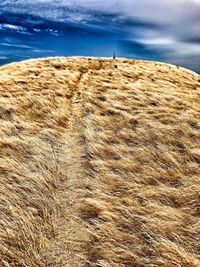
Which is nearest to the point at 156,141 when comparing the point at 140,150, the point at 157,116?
the point at 140,150

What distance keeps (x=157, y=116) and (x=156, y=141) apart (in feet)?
5.44

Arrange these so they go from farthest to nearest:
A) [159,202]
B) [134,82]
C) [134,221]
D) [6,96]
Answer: [134,82], [6,96], [159,202], [134,221]

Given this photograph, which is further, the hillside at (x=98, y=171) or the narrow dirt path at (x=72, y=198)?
the hillside at (x=98, y=171)

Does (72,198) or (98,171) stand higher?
(98,171)

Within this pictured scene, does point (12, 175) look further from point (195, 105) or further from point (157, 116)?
point (195, 105)

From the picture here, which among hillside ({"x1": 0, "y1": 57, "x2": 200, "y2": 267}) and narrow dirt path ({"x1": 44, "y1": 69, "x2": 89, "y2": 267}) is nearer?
narrow dirt path ({"x1": 44, "y1": 69, "x2": 89, "y2": 267})

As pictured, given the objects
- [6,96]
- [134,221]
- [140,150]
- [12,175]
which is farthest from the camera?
[6,96]

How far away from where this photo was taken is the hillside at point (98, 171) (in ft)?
30.1

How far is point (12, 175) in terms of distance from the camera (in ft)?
36.9

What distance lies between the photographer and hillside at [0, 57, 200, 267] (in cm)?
918

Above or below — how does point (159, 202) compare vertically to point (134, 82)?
below

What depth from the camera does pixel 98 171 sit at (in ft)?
37.9

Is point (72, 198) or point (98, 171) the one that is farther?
point (98, 171)

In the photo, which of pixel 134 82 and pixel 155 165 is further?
pixel 134 82
